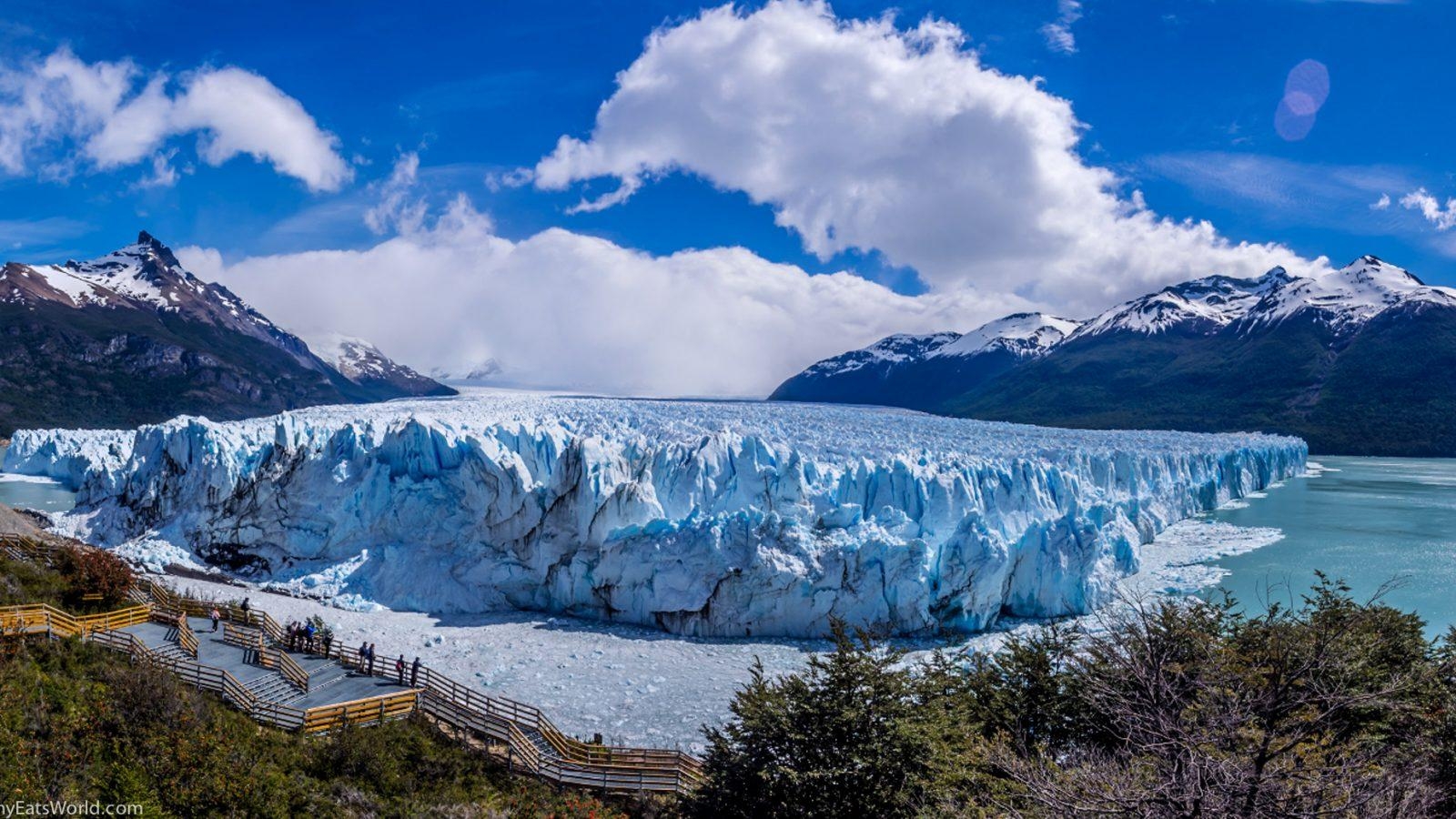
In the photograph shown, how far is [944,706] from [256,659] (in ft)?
36.3

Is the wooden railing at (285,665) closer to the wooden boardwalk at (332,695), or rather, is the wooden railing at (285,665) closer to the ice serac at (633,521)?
the wooden boardwalk at (332,695)

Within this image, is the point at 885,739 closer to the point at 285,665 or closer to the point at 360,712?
the point at 360,712

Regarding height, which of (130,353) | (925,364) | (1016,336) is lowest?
(130,353)

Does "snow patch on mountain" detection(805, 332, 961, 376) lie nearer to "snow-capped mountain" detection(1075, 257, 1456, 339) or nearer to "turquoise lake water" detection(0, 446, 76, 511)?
"snow-capped mountain" detection(1075, 257, 1456, 339)

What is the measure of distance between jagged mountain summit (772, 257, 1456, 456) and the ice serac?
57.2 m

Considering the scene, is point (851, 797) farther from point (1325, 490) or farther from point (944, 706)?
point (1325, 490)

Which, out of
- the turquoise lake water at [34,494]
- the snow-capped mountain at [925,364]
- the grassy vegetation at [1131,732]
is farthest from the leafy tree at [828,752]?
the snow-capped mountain at [925,364]

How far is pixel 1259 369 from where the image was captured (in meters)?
83.5

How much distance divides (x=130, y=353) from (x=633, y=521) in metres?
85.9

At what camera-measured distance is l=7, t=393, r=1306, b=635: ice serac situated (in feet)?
62.4

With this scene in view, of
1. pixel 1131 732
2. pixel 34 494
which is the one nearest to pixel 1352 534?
pixel 1131 732

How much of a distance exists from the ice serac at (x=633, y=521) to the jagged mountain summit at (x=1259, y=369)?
57.2 meters

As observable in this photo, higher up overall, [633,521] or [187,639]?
[633,521]

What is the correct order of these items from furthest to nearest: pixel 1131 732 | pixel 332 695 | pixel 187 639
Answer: pixel 187 639, pixel 332 695, pixel 1131 732
